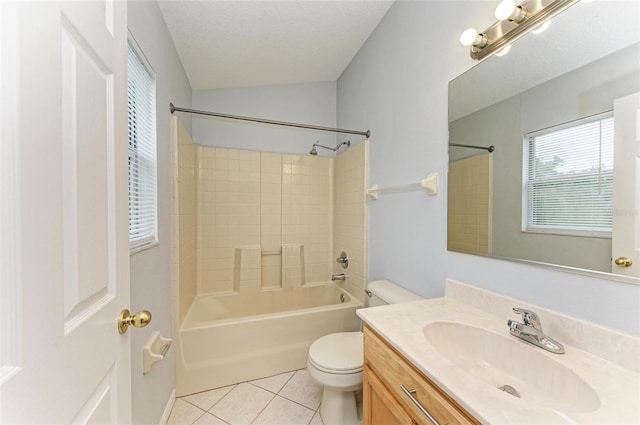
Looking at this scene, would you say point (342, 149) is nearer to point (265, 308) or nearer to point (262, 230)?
point (262, 230)

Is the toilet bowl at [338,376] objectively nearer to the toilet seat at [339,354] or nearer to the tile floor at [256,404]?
the toilet seat at [339,354]

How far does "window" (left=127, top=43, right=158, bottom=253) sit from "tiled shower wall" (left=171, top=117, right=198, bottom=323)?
0.34 meters

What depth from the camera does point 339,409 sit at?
1.45m

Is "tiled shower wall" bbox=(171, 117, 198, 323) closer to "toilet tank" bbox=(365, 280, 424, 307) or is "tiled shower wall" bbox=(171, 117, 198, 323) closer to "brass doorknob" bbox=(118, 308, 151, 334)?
"brass doorknob" bbox=(118, 308, 151, 334)

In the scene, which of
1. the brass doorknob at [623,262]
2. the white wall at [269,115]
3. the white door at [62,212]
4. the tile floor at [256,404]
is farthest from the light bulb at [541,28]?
the tile floor at [256,404]

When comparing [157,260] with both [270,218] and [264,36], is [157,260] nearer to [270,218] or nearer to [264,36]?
[270,218]

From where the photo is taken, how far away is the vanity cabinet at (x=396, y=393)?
Answer: 0.67 meters

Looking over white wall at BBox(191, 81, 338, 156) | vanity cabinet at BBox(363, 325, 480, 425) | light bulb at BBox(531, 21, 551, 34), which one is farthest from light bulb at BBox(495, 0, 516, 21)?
white wall at BBox(191, 81, 338, 156)

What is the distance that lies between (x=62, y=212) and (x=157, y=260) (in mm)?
1102

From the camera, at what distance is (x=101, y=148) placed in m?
0.59

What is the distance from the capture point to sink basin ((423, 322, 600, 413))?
0.68m

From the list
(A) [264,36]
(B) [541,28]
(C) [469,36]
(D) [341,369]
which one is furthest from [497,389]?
(A) [264,36]

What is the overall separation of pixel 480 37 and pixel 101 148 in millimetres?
1447

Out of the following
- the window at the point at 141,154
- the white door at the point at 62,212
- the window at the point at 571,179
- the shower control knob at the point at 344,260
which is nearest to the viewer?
the white door at the point at 62,212
